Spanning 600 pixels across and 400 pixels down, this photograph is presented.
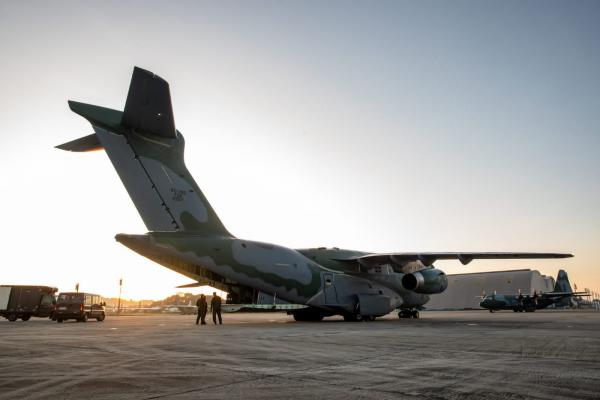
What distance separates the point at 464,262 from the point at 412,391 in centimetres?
1632

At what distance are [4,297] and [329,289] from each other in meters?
21.2

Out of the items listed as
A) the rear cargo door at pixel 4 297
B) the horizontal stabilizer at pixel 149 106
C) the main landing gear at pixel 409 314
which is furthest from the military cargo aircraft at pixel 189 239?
the rear cargo door at pixel 4 297

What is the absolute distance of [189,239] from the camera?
49.6ft

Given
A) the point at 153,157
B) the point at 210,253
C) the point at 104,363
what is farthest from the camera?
the point at 210,253

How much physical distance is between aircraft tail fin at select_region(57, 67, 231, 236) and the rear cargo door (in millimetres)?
17365

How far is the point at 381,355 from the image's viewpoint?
6.62 meters

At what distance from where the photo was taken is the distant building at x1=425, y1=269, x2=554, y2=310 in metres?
66.9

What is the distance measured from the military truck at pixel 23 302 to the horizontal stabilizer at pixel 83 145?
1609 cm

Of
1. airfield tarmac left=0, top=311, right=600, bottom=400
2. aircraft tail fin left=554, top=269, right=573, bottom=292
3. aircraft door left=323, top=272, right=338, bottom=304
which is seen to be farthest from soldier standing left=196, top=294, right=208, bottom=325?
aircraft tail fin left=554, top=269, right=573, bottom=292

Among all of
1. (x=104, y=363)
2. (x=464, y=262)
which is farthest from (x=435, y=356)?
(x=464, y=262)

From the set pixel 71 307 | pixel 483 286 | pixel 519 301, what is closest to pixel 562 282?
pixel 519 301

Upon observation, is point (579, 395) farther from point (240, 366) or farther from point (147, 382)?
point (147, 382)

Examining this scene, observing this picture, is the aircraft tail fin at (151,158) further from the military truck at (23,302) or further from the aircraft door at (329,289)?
the military truck at (23,302)

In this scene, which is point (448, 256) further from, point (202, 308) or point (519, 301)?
point (519, 301)
